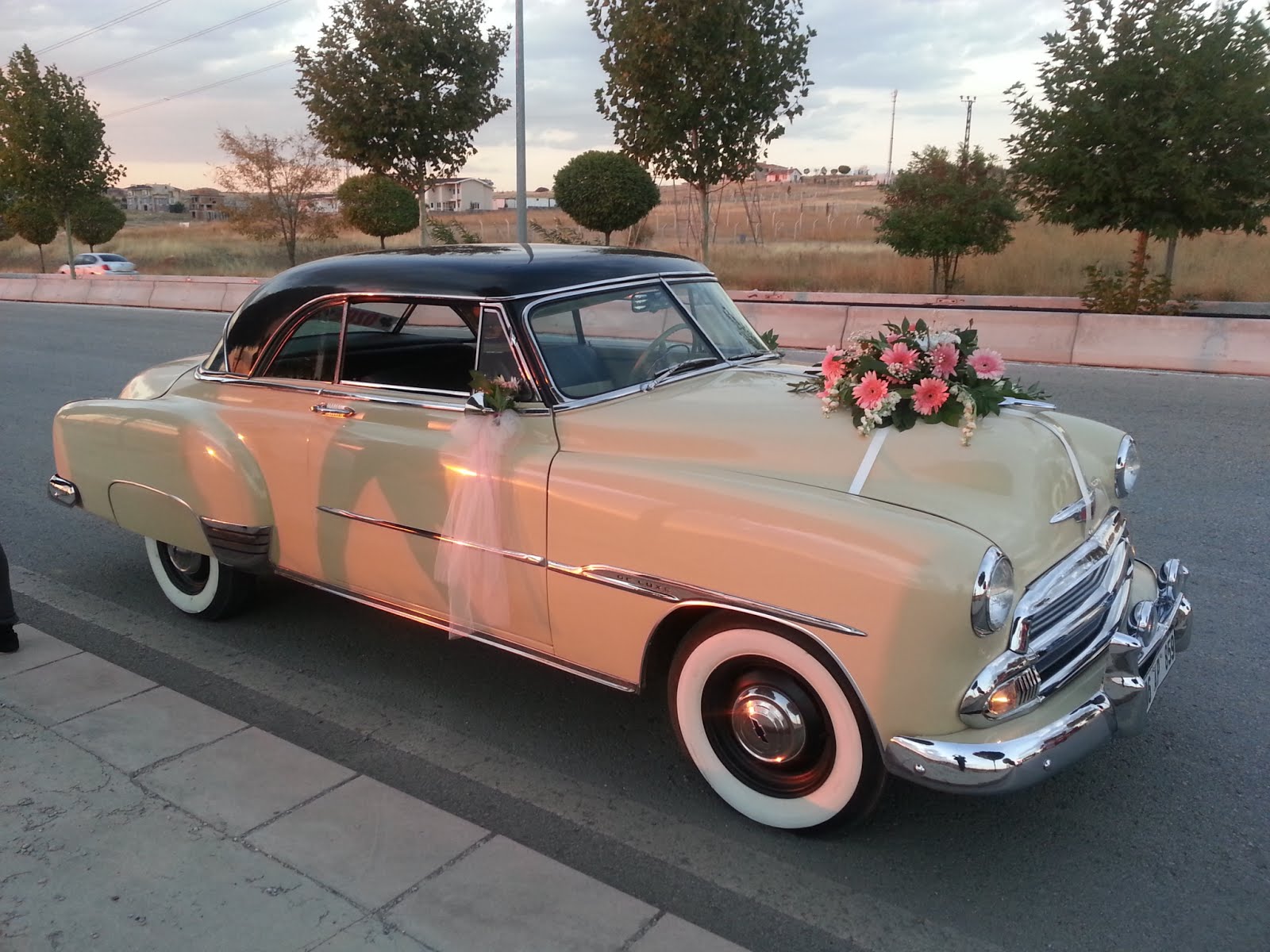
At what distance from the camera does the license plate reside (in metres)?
2.94

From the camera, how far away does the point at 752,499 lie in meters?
2.87

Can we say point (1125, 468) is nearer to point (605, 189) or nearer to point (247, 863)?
point (247, 863)

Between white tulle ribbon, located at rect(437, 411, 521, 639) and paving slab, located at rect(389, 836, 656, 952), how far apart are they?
90cm

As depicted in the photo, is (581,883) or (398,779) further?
(398,779)

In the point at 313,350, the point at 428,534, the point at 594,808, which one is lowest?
the point at 594,808

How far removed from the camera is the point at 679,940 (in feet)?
8.14

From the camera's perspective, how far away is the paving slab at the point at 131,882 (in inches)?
98.2

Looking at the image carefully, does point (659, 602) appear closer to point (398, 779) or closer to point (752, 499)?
point (752, 499)

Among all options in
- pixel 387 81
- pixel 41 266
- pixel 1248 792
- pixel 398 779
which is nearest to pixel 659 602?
pixel 398 779

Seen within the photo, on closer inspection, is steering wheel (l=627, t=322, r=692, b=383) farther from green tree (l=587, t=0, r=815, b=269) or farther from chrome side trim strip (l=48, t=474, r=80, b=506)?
green tree (l=587, t=0, r=815, b=269)

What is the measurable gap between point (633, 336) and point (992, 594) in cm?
180

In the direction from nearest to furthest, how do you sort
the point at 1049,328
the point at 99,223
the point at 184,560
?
the point at 184,560 → the point at 1049,328 → the point at 99,223

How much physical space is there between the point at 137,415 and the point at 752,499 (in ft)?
9.87

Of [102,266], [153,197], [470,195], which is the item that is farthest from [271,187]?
[153,197]
